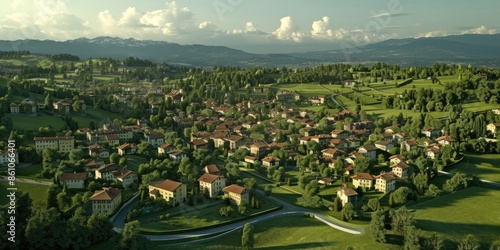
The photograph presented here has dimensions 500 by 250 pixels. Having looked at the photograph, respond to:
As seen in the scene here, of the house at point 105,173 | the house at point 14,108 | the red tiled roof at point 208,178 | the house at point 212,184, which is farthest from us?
the house at point 14,108

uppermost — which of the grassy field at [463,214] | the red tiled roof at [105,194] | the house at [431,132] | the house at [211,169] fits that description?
the house at [431,132]

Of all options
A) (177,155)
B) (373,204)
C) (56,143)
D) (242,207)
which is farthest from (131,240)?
(56,143)

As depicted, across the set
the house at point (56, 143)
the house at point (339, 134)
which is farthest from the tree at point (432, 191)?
the house at point (56, 143)

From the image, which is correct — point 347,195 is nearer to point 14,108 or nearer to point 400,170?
point 400,170

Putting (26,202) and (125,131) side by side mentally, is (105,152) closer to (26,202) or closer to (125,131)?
(125,131)

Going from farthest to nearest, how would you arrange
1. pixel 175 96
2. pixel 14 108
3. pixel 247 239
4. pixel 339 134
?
pixel 175 96 → pixel 14 108 → pixel 339 134 → pixel 247 239

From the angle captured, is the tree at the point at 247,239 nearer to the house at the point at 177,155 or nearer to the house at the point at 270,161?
the house at the point at 270,161

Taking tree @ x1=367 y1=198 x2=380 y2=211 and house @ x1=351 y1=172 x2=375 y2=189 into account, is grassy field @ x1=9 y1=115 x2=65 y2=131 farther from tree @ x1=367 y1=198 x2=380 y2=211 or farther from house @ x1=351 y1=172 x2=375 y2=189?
tree @ x1=367 y1=198 x2=380 y2=211
